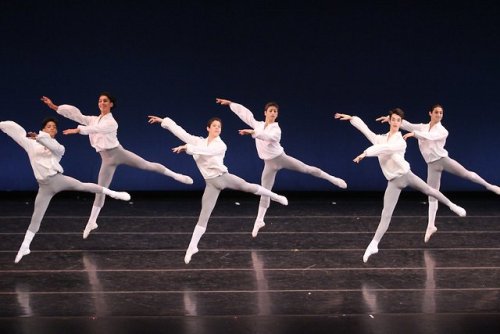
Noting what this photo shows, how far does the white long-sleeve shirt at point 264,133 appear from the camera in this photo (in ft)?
25.5

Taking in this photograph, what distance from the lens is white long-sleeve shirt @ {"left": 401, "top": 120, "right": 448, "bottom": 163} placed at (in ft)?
25.7

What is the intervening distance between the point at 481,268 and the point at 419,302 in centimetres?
109

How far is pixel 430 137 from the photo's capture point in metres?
7.83

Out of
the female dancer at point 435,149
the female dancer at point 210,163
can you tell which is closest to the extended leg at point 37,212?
the female dancer at point 210,163

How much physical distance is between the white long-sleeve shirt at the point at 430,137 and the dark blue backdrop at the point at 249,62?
7.53 feet

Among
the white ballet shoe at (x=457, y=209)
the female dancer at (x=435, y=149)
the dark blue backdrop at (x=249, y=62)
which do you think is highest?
the dark blue backdrop at (x=249, y=62)

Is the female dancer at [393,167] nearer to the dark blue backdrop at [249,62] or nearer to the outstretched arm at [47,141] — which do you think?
the outstretched arm at [47,141]

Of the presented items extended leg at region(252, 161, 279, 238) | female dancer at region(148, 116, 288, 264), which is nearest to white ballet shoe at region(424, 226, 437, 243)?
extended leg at region(252, 161, 279, 238)

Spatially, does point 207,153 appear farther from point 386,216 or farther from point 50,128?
point 386,216

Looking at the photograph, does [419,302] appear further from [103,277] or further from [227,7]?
[227,7]

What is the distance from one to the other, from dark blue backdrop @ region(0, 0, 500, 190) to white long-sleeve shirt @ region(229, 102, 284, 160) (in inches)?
87.5

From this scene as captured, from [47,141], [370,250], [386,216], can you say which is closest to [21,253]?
[47,141]

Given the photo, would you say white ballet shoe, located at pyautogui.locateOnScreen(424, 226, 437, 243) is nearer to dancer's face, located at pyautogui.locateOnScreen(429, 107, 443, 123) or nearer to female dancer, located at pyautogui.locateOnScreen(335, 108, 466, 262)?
female dancer, located at pyautogui.locateOnScreen(335, 108, 466, 262)

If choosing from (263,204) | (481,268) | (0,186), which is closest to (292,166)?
(263,204)
